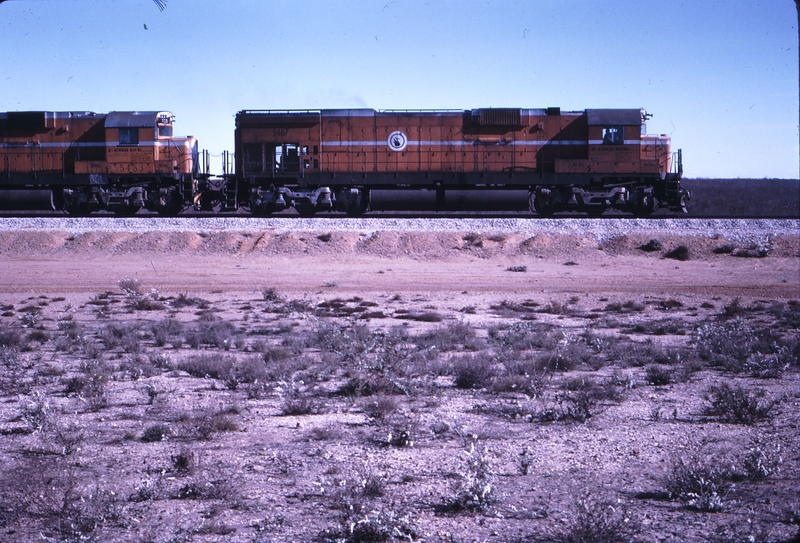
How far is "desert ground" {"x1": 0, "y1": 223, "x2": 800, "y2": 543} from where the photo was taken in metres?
5.31

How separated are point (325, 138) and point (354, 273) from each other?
8.30m

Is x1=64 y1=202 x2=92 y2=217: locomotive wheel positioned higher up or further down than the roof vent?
further down

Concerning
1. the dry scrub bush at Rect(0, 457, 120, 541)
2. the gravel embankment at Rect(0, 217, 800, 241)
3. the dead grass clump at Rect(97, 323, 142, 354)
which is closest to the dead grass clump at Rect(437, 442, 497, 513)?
the dry scrub bush at Rect(0, 457, 120, 541)

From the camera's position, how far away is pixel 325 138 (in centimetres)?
2731

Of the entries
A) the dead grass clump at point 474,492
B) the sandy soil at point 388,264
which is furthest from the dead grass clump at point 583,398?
the sandy soil at point 388,264

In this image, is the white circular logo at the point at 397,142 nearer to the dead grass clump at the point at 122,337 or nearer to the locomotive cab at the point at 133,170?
the locomotive cab at the point at 133,170

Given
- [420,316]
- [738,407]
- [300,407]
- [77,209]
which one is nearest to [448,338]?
[420,316]

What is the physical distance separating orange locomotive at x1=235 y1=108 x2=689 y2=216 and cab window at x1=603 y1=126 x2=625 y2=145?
1.6 inches

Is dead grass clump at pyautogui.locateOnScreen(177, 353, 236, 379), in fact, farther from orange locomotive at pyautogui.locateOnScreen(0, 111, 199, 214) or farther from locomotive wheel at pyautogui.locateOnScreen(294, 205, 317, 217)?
orange locomotive at pyautogui.locateOnScreen(0, 111, 199, 214)

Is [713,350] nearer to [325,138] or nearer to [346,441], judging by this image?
[346,441]

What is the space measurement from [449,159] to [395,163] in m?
2.15

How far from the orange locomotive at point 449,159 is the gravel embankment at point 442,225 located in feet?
7.07

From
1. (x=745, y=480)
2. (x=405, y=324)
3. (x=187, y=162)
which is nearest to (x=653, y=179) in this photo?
(x=405, y=324)

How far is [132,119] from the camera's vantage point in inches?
1102
